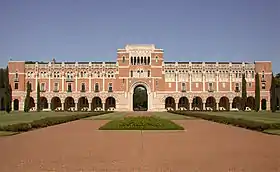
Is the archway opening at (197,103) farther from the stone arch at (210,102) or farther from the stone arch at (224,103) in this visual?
the stone arch at (224,103)

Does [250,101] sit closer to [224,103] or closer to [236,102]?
[236,102]

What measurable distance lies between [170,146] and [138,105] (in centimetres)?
9013

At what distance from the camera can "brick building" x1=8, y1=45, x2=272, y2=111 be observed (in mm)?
74188

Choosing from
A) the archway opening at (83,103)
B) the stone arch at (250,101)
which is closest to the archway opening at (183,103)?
the stone arch at (250,101)

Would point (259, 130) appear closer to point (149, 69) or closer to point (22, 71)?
point (149, 69)

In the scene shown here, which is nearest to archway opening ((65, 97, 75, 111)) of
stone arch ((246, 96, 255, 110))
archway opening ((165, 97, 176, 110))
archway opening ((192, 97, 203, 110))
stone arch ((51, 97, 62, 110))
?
stone arch ((51, 97, 62, 110))

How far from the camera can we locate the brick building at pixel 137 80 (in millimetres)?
74188

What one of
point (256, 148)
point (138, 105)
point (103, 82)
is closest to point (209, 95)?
point (103, 82)

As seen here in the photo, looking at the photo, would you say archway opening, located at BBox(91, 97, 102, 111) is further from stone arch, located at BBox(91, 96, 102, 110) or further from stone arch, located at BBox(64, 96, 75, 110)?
stone arch, located at BBox(64, 96, 75, 110)

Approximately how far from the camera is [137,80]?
244 ft

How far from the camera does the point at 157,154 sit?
11359mm

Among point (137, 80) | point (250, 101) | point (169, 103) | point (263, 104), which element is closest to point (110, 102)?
point (137, 80)

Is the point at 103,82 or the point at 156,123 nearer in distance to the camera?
the point at 156,123

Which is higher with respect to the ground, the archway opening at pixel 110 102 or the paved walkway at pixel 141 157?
the paved walkway at pixel 141 157
